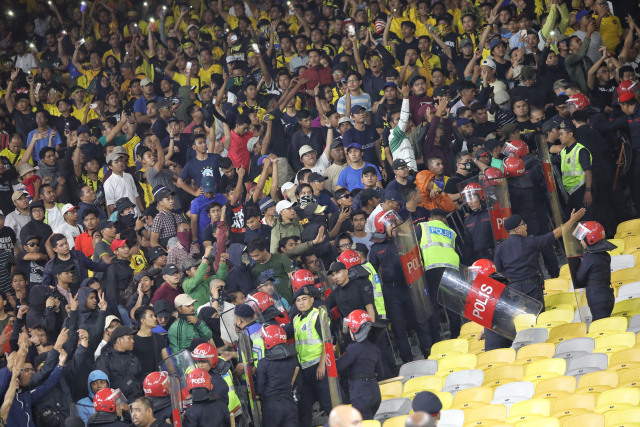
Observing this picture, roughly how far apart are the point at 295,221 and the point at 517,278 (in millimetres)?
3169

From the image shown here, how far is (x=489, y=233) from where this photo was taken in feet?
39.6

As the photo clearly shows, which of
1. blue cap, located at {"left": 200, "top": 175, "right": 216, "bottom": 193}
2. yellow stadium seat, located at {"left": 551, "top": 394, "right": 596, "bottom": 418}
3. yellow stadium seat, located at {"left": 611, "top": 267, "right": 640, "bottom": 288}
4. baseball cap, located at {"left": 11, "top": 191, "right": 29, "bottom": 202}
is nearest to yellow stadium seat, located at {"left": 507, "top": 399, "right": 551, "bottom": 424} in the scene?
yellow stadium seat, located at {"left": 551, "top": 394, "right": 596, "bottom": 418}

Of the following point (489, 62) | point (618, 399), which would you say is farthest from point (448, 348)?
point (489, 62)

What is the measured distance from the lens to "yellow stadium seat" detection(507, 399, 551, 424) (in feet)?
27.4

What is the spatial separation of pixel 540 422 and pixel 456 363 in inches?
99.1

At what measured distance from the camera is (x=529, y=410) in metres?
8.51

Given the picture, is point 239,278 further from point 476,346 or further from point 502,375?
point 502,375

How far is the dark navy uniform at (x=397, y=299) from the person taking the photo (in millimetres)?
11422

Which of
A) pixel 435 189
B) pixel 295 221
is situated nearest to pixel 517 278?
pixel 435 189

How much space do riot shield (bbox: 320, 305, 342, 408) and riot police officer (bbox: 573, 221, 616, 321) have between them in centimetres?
271

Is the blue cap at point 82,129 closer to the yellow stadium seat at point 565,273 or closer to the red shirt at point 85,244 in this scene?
the red shirt at point 85,244

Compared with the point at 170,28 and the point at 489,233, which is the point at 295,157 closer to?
the point at 489,233

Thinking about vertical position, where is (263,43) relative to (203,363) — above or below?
above

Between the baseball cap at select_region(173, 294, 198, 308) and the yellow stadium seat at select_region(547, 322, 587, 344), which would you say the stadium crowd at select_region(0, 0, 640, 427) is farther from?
the yellow stadium seat at select_region(547, 322, 587, 344)
